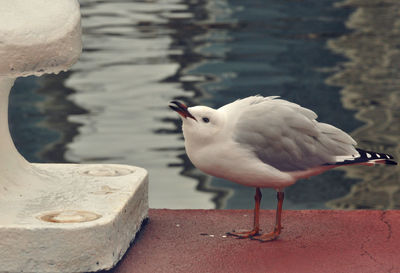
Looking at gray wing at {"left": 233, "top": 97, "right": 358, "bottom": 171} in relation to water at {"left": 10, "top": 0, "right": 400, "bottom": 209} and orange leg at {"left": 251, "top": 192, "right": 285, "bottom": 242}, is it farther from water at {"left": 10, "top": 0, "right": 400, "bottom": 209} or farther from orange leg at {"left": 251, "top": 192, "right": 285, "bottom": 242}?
water at {"left": 10, "top": 0, "right": 400, "bottom": 209}

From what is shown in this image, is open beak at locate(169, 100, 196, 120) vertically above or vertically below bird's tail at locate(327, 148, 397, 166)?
above

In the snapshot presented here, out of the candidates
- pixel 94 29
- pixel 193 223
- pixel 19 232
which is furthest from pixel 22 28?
pixel 94 29

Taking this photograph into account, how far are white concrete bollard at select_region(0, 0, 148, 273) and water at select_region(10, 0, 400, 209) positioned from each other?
2837 millimetres

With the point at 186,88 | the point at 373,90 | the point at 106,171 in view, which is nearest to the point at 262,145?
the point at 106,171

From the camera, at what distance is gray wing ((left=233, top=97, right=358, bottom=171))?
4398mm

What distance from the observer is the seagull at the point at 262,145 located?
4340mm

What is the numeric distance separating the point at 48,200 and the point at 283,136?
4.13 ft

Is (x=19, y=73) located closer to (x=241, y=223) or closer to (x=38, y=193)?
(x=38, y=193)

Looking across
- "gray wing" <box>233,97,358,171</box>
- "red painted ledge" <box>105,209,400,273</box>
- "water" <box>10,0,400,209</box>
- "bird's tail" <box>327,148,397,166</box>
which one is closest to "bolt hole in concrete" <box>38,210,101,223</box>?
"red painted ledge" <box>105,209,400,273</box>

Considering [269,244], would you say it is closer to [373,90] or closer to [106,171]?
[106,171]

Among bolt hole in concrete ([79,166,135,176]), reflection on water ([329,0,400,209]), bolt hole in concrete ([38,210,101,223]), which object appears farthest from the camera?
reflection on water ([329,0,400,209])

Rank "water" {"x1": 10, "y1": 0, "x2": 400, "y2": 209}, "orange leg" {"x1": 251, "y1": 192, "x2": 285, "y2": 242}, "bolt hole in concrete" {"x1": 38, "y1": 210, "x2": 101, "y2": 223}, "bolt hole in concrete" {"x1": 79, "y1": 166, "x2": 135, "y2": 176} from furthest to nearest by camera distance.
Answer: "water" {"x1": 10, "y1": 0, "x2": 400, "y2": 209} → "bolt hole in concrete" {"x1": 79, "y1": 166, "x2": 135, "y2": 176} → "orange leg" {"x1": 251, "y1": 192, "x2": 285, "y2": 242} → "bolt hole in concrete" {"x1": 38, "y1": 210, "x2": 101, "y2": 223}

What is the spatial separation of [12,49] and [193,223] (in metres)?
1.55

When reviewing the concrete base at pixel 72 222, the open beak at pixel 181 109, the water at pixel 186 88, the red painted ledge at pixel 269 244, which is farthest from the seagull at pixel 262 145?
the water at pixel 186 88
